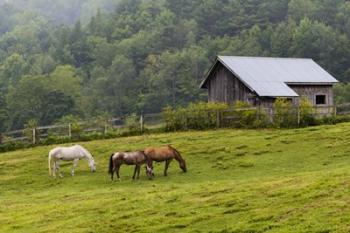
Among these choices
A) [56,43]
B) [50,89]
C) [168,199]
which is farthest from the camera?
[56,43]

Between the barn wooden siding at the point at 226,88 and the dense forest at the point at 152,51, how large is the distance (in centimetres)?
4250

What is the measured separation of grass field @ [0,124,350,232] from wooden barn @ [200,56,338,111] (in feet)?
29.6

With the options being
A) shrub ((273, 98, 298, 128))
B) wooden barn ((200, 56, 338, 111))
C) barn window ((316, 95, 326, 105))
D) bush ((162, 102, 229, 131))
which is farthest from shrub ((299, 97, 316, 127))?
barn window ((316, 95, 326, 105))

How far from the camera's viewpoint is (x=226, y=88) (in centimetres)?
4675

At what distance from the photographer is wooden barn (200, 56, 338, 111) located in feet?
144

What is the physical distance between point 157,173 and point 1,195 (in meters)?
6.35

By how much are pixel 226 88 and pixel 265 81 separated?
318 centimetres

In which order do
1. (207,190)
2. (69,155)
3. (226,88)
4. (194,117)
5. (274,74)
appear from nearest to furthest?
(207,190), (69,155), (194,117), (274,74), (226,88)

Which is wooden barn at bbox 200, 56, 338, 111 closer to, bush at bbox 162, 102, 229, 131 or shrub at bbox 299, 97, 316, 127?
bush at bbox 162, 102, 229, 131

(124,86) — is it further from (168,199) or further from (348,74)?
(168,199)

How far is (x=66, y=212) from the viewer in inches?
746

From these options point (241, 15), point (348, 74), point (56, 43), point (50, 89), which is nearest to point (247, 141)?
point (50, 89)

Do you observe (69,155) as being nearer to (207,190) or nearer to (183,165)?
(183,165)

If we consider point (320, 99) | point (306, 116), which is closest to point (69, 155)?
point (306, 116)
